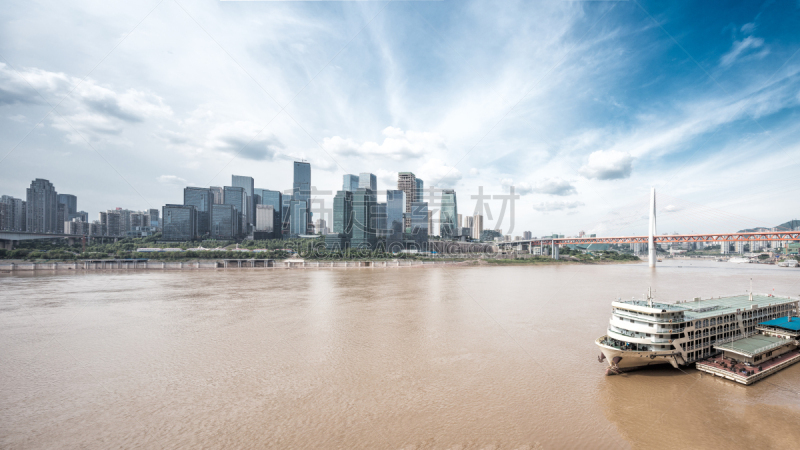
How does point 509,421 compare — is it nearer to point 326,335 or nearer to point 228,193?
point 326,335

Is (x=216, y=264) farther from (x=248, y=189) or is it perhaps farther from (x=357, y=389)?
(x=248, y=189)

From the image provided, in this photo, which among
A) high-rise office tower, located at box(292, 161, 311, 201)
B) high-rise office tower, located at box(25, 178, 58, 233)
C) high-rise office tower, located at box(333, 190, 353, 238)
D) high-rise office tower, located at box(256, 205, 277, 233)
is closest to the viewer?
high-rise office tower, located at box(25, 178, 58, 233)

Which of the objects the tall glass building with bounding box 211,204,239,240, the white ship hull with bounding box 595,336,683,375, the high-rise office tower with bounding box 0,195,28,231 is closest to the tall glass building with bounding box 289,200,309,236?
the tall glass building with bounding box 211,204,239,240

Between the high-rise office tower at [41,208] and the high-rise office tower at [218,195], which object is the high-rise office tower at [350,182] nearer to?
the high-rise office tower at [218,195]

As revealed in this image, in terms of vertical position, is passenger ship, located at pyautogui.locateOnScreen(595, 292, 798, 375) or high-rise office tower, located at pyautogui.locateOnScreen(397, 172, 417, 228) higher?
high-rise office tower, located at pyautogui.locateOnScreen(397, 172, 417, 228)

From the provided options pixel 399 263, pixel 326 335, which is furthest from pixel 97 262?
pixel 326 335

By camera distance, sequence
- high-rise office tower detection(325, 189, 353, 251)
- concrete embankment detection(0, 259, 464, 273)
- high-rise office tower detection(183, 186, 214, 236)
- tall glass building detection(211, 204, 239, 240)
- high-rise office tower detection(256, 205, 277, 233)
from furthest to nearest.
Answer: high-rise office tower detection(256, 205, 277, 233) → high-rise office tower detection(183, 186, 214, 236) → tall glass building detection(211, 204, 239, 240) → high-rise office tower detection(325, 189, 353, 251) → concrete embankment detection(0, 259, 464, 273)

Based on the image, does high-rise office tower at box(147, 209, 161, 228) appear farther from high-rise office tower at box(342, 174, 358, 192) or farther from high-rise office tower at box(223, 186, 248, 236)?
high-rise office tower at box(342, 174, 358, 192)
